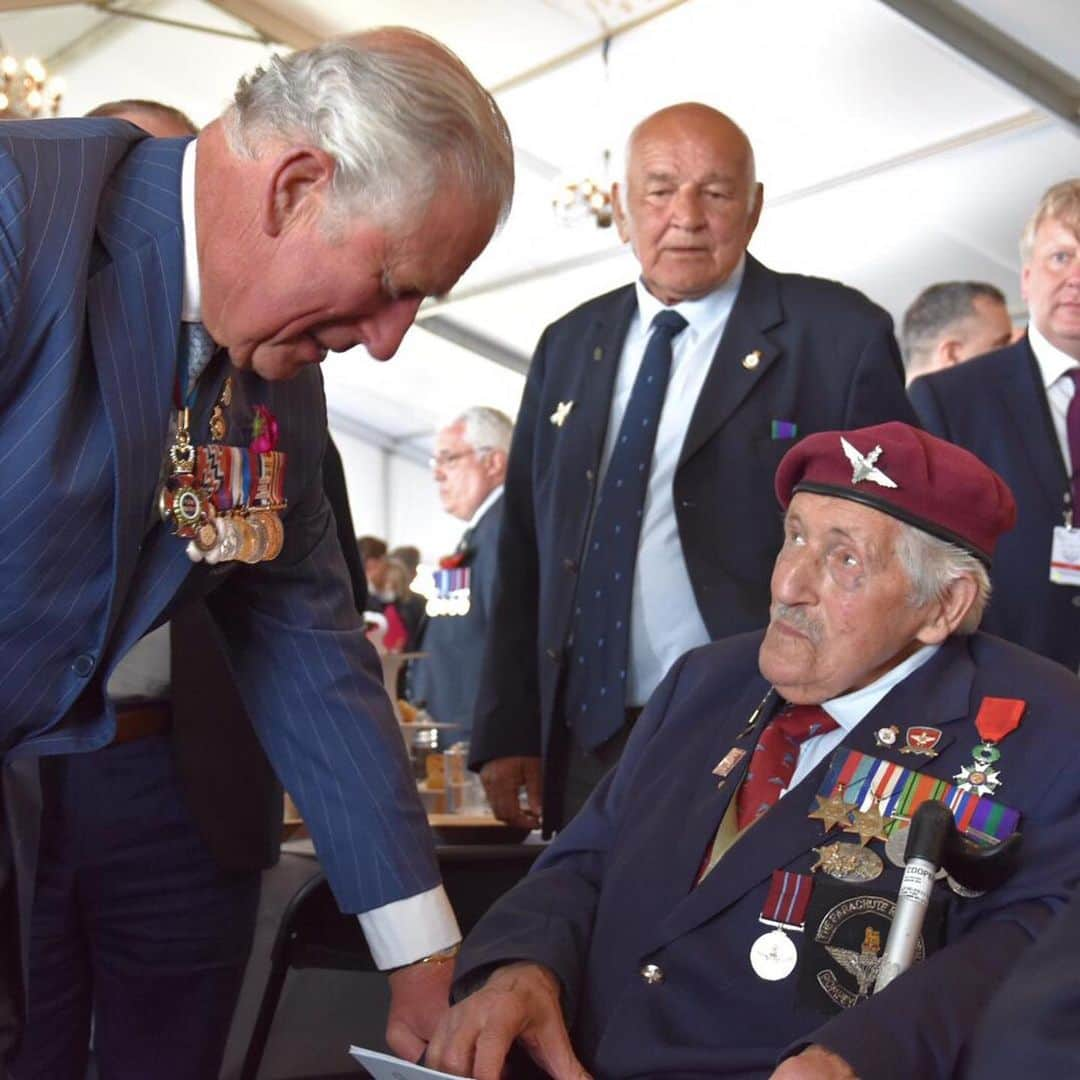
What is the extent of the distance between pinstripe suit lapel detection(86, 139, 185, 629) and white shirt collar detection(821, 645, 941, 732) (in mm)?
1003

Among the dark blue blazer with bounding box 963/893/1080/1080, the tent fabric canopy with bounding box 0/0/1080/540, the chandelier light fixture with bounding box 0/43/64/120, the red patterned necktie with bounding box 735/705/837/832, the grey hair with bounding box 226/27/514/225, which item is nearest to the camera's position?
the dark blue blazer with bounding box 963/893/1080/1080

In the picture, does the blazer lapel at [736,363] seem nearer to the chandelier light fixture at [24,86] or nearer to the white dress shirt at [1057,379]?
the white dress shirt at [1057,379]

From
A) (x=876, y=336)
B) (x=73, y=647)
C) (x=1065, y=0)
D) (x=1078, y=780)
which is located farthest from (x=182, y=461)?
(x=1065, y=0)

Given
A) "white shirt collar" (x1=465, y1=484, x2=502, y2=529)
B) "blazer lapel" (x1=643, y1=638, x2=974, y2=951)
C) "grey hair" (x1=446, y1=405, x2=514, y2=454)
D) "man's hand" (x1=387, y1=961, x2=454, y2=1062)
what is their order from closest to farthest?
1. "man's hand" (x1=387, y1=961, x2=454, y2=1062)
2. "blazer lapel" (x1=643, y1=638, x2=974, y2=951)
3. "white shirt collar" (x1=465, y1=484, x2=502, y2=529)
4. "grey hair" (x1=446, y1=405, x2=514, y2=454)

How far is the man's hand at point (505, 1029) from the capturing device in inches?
73.0

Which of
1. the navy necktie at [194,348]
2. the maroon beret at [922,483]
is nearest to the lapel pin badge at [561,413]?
the maroon beret at [922,483]

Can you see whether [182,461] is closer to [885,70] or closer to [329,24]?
[885,70]

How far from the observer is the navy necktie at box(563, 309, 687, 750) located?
2717mm

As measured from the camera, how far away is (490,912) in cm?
211

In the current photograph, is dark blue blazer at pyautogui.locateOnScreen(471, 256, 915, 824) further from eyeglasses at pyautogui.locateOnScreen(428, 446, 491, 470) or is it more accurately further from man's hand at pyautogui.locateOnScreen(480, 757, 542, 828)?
eyeglasses at pyautogui.locateOnScreen(428, 446, 491, 470)

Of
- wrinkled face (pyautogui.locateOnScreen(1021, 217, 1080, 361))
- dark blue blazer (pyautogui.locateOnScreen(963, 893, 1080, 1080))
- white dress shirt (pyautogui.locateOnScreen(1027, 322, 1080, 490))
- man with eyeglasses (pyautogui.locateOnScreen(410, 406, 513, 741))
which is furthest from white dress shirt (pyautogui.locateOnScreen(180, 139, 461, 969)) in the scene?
man with eyeglasses (pyautogui.locateOnScreen(410, 406, 513, 741))

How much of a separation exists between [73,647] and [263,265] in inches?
17.2

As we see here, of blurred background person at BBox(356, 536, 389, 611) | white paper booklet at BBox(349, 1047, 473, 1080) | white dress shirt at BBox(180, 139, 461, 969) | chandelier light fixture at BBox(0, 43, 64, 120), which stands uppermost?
chandelier light fixture at BBox(0, 43, 64, 120)

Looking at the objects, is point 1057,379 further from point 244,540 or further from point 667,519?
point 244,540
